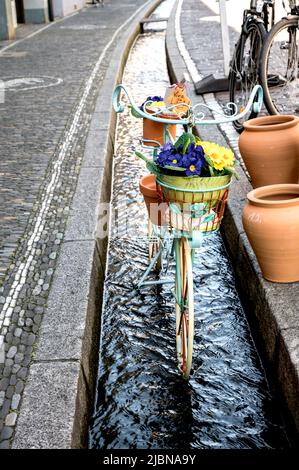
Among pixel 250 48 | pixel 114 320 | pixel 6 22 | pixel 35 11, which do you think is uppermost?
pixel 250 48

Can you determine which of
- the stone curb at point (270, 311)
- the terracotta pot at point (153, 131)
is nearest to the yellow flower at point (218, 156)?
the stone curb at point (270, 311)

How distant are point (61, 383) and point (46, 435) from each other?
35cm

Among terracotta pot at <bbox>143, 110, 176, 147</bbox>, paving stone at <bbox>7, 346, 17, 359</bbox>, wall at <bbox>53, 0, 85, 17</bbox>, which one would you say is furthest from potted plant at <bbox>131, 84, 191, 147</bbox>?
wall at <bbox>53, 0, 85, 17</bbox>

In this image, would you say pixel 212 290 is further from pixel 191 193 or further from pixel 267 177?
pixel 191 193

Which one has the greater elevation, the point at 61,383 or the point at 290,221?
the point at 290,221

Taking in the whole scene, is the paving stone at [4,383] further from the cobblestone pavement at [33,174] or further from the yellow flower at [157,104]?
the yellow flower at [157,104]

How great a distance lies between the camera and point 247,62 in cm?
679

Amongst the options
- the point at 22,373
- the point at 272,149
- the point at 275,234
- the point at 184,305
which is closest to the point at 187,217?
the point at 184,305

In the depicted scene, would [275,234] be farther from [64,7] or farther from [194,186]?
[64,7]

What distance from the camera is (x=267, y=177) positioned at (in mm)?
4770

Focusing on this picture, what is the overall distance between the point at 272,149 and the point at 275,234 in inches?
45.8

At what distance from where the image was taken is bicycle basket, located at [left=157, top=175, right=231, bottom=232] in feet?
9.91
